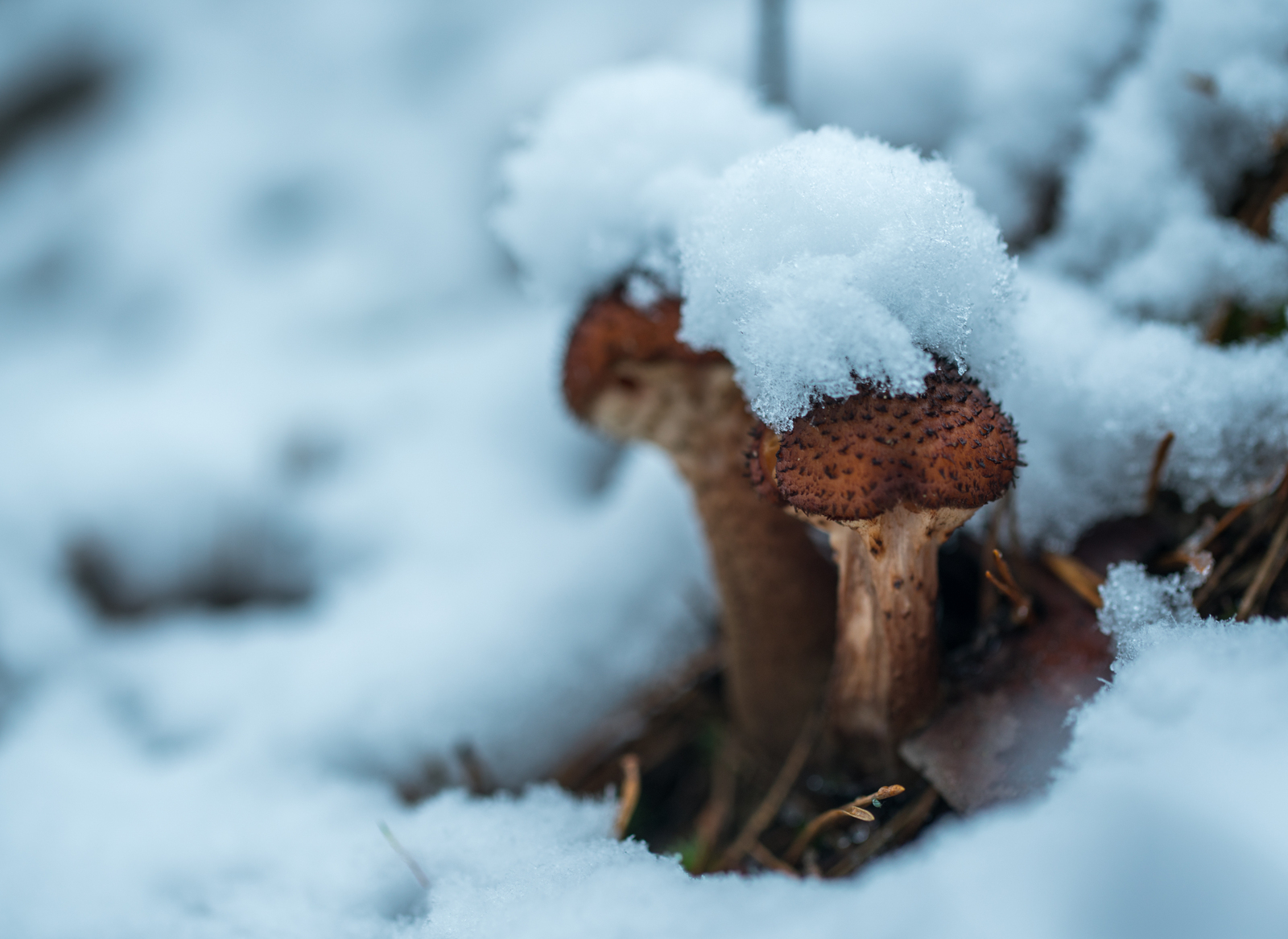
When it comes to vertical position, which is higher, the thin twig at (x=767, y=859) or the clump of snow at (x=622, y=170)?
the clump of snow at (x=622, y=170)

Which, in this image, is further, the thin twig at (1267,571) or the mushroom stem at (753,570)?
the mushroom stem at (753,570)

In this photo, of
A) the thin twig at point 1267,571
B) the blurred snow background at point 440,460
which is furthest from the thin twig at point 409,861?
the thin twig at point 1267,571

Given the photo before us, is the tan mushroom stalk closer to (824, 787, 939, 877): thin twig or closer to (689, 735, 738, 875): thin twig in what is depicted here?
(689, 735, 738, 875): thin twig

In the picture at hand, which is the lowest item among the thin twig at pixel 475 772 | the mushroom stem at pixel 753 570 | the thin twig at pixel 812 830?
the thin twig at pixel 475 772

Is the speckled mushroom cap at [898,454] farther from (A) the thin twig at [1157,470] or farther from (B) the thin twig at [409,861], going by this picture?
(B) the thin twig at [409,861]

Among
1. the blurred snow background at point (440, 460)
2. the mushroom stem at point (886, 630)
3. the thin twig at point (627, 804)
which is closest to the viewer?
the blurred snow background at point (440, 460)

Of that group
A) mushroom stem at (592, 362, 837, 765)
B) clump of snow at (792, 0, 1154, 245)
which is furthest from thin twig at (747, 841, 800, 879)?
clump of snow at (792, 0, 1154, 245)

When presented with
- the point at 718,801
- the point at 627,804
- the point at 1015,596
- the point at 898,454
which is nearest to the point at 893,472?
the point at 898,454

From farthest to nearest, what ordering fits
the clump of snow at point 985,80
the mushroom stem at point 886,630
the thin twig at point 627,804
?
1. the clump of snow at point 985,80
2. the thin twig at point 627,804
3. the mushroom stem at point 886,630
